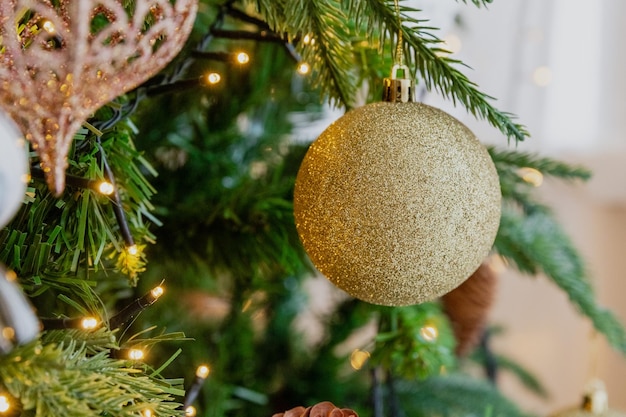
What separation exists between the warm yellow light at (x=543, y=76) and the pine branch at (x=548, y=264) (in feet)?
1.47

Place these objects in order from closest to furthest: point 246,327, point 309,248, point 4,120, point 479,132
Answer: point 4,120 < point 309,248 < point 246,327 < point 479,132

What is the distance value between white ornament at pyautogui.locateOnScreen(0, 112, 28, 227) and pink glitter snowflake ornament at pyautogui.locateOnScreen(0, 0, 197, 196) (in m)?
0.02

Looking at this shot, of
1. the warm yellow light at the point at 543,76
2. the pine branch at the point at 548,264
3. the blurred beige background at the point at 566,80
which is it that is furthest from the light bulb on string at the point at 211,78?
the warm yellow light at the point at 543,76

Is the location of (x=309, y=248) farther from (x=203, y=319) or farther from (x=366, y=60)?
(x=203, y=319)

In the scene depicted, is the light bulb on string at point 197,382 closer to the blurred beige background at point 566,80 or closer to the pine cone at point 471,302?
the pine cone at point 471,302

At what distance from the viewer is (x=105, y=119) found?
1.20 ft

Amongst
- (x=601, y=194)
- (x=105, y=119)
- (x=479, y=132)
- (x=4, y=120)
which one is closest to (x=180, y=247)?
(x=105, y=119)

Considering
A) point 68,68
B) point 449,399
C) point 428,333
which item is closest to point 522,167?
point 428,333

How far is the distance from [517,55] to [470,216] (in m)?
0.75

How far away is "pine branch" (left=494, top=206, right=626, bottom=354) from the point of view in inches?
21.1

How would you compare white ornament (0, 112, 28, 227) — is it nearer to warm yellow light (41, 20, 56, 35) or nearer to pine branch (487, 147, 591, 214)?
warm yellow light (41, 20, 56, 35)

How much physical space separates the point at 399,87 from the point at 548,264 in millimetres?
262

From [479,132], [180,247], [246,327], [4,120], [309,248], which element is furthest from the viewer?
[479,132]

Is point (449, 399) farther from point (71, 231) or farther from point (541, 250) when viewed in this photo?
point (71, 231)
